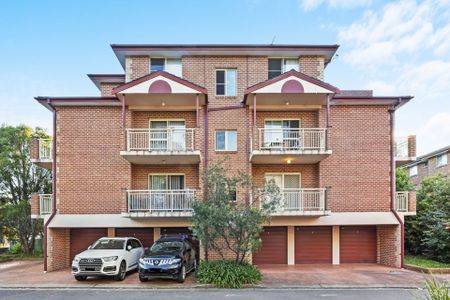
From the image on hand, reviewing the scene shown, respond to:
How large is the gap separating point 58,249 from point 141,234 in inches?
147

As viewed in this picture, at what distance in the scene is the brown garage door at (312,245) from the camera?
52.8ft

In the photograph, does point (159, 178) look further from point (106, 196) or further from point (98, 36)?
point (98, 36)

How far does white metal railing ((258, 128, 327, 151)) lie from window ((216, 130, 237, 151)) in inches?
49.7

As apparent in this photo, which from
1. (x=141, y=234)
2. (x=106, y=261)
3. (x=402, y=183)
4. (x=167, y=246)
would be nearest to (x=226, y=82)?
(x=167, y=246)

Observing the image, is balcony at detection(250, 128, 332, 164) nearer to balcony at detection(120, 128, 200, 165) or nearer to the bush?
balcony at detection(120, 128, 200, 165)

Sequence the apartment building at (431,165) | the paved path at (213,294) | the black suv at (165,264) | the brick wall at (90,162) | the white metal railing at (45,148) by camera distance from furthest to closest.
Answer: the apartment building at (431,165) → the white metal railing at (45,148) → the brick wall at (90,162) → the black suv at (165,264) → the paved path at (213,294)

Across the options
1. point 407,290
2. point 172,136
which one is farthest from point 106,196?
point 407,290

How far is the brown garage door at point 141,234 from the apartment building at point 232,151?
0.05 metres

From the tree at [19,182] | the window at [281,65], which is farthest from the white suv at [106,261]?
the window at [281,65]

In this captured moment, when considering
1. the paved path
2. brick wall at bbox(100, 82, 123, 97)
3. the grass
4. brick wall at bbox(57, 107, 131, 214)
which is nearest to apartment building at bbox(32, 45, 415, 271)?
brick wall at bbox(57, 107, 131, 214)

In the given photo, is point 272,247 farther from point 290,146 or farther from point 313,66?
point 313,66

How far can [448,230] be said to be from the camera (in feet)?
50.2

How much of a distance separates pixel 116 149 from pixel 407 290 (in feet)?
42.6

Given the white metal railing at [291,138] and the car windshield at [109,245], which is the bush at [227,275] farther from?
the white metal railing at [291,138]
